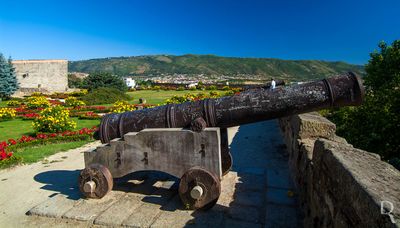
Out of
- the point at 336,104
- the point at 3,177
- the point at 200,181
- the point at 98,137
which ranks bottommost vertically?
the point at 3,177

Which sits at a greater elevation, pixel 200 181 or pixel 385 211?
pixel 385 211

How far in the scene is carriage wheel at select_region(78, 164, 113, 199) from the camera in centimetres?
459

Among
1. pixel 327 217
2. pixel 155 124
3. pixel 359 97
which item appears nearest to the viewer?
pixel 327 217

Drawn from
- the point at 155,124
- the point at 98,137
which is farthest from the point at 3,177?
the point at 155,124

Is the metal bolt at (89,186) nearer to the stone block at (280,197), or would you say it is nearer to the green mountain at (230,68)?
the stone block at (280,197)

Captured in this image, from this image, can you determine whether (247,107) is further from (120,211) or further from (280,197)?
(120,211)

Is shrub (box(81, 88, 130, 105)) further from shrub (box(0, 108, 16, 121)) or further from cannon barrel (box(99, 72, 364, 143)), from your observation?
cannon barrel (box(99, 72, 364, 143))

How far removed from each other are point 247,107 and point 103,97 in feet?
77.1

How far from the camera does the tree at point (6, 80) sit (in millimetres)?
32625

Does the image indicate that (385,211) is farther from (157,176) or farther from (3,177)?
(3,177)

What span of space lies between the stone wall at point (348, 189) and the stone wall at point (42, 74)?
48239mm

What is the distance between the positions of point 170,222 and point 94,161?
1704 mm

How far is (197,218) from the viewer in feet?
13.2
